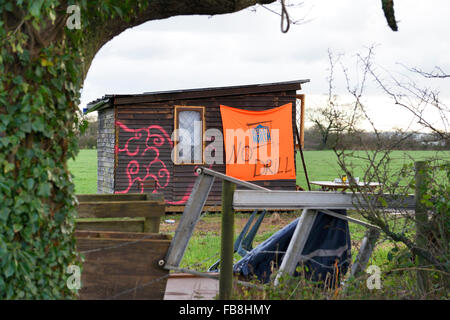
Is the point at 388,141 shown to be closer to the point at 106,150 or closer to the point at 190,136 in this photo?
the point at 190,136

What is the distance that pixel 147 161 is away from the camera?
48.6 feet

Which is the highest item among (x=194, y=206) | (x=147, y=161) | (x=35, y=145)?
(x=35, y=145)

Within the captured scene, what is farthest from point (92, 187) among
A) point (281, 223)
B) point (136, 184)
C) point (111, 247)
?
point (111, 247)

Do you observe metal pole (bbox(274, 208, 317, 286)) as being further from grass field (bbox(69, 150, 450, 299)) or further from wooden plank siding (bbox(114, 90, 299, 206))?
wooden plank siding (bbox(114, 90, 299, 206))

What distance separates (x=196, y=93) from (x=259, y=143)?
97.6 inches

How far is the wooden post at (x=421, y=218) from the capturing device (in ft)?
16.3

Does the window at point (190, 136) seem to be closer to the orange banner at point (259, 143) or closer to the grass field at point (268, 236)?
the orange banner at point (259, 143)

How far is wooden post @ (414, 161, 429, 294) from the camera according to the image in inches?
195

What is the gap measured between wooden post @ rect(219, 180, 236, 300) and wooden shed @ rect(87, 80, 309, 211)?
33.7ft

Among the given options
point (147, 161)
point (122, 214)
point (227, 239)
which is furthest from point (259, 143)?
Answer: point (227, 239)

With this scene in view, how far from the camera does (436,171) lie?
5.05 metres

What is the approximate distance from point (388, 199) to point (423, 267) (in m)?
0.77

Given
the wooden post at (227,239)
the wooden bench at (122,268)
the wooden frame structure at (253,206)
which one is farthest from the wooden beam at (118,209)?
the wooden post at (227,239)
